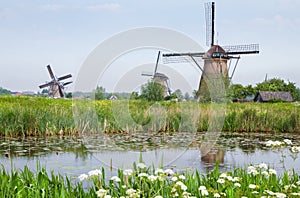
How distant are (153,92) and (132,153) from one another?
1519mm

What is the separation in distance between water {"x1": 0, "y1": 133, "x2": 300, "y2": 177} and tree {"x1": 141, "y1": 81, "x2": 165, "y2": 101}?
46.4 inches

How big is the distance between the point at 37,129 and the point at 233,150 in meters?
6.27

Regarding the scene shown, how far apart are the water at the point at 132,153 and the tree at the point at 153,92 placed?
1179 mm

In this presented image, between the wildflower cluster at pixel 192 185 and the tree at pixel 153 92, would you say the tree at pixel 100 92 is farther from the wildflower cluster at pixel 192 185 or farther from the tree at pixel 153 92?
the wildflower cluster at pixel 192 185

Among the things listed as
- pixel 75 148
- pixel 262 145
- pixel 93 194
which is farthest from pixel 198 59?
pixel 93 194

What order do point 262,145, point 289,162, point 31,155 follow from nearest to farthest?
1. point 289,162
2. point 31,155
3. point 262,145

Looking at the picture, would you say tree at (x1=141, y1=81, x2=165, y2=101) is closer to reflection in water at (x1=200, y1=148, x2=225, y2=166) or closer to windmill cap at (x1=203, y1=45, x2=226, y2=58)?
reflection in water at (x1=200, y1=148, x2=225, y2=166)

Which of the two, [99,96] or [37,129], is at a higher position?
[99,96]

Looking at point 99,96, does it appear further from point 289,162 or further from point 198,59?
point 198,59

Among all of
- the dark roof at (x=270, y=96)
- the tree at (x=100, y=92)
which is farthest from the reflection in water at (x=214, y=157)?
the dark roof at (x=270, y=96)

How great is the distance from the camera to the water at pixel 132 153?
26.3 ft

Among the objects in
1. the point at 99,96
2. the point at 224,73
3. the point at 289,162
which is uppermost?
the point at 224,73

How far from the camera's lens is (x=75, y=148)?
11008 millimetres

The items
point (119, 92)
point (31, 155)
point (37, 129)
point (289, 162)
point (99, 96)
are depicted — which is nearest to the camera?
point (119, 92)
